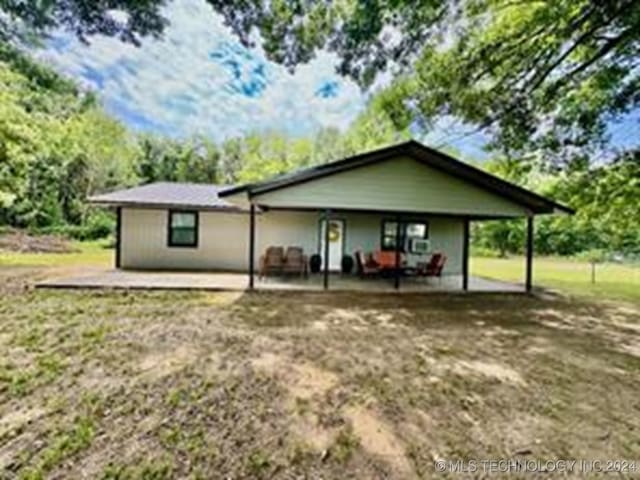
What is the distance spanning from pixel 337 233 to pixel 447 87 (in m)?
6.91

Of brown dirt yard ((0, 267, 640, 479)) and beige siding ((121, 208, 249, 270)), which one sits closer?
brown dirt yard ((0, 267, 640, 479))

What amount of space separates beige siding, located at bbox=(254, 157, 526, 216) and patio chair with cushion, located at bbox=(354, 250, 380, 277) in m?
2.81

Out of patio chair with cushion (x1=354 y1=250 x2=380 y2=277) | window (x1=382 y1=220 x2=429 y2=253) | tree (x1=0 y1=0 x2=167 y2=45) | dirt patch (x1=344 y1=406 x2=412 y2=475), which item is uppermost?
tree (x1=0 y1=0 x2=167 y2=45)

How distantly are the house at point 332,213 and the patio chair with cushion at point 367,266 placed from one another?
80 centimetres

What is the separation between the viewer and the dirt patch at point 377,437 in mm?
3350

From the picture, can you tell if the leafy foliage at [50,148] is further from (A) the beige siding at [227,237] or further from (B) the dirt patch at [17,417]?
(B) the dirt patch at [17,417]

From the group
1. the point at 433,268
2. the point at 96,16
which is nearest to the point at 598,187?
the point at 433,268

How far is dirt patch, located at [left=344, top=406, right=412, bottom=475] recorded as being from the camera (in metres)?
3.35

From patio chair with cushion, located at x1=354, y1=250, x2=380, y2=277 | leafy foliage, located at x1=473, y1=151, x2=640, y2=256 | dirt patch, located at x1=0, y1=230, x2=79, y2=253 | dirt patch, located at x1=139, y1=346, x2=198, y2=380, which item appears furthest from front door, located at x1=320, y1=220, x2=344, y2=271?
dirt patch, located at x1=0, y1=230, x2=79, y2=253

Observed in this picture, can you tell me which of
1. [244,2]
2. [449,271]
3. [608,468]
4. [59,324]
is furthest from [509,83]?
[59,324]

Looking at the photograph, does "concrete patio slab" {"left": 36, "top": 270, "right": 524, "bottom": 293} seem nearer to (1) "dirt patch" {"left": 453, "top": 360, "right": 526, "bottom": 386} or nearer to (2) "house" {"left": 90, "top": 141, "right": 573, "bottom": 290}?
(2) "house" {"left": 90, "top": 141, "right": 573, "bottom": 290}

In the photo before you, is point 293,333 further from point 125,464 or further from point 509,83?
point 509,83

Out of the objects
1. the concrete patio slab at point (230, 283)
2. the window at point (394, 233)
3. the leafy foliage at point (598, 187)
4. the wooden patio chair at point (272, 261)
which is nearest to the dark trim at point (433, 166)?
the leafy foliage at point (598, 187)

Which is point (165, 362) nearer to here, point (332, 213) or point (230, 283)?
point (230, 283)
